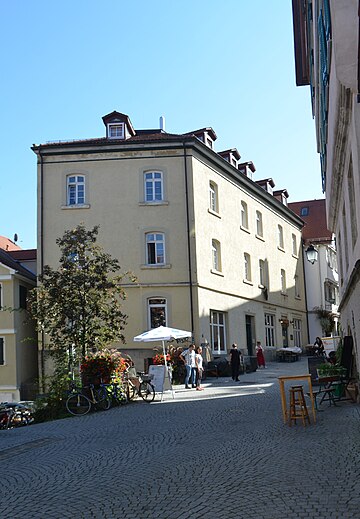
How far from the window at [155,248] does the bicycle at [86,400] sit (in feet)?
46.9

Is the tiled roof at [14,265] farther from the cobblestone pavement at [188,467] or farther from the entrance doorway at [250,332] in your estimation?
the cobblestone pavement at [188,467]

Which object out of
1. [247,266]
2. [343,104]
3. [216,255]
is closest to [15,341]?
[216,255]

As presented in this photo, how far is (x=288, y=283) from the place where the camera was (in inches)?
1825

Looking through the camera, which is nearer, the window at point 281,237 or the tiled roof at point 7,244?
the tiled roof at point 7,244

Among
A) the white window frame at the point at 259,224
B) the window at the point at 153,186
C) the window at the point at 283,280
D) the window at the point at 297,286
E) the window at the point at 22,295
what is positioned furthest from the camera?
the window at the point at 297,286

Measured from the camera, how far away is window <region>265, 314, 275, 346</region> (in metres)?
40.9

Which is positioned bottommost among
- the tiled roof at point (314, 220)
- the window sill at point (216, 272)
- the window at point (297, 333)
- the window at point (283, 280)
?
the window at point (297, 333)

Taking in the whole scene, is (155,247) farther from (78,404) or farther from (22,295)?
(78,404)

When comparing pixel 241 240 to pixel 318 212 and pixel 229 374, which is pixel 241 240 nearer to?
pixel 229 374

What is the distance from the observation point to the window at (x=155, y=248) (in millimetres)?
32438

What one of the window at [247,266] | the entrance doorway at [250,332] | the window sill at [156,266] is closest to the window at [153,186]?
the window sill at [156,266]

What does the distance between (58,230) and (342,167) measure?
2023 centimetres

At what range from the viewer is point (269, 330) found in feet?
136

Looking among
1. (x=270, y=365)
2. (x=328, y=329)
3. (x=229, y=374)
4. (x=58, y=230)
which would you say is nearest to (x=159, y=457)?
(x=229, y=374)
